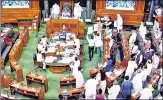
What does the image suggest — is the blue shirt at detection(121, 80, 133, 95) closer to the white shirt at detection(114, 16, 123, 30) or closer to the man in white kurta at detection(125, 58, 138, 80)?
the man in white kurta at detection(125, 58, 138, 80)

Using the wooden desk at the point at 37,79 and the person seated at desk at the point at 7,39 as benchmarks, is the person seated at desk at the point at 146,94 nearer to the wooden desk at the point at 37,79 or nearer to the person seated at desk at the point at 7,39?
the wooden desk at the point at 37,79

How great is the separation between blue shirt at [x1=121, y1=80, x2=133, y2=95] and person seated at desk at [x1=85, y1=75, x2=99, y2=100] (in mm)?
1001

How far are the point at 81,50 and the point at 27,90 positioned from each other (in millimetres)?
3871

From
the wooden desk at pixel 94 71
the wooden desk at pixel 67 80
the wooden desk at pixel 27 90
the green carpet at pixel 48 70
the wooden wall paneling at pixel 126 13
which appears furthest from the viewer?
the wooden wall paneling at pixel 126 13

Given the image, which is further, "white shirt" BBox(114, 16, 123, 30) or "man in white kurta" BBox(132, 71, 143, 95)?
"white shirt" BBox(114, 16, 123, 30)

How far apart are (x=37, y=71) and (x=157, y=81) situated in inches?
200

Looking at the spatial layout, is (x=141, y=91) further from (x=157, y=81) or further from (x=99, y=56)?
(x=99, y=56)

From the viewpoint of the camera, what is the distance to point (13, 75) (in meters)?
15.6

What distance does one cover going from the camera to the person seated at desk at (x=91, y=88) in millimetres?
13141

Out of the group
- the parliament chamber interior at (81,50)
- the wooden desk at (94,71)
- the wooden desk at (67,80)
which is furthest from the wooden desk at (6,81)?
the wooden desk at (94,71)

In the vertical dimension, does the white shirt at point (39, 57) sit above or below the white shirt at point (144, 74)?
above

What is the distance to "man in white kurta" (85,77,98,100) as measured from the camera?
1314 centimetres

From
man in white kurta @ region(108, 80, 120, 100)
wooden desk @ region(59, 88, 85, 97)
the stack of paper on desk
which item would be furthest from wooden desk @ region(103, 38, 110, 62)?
man in white kurta @ region(108, 80, 120, 100)

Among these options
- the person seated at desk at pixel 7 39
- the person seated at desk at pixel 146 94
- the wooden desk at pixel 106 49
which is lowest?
the person seated at desk at pixel 146 94
